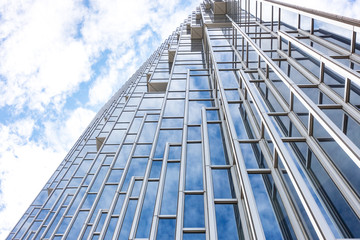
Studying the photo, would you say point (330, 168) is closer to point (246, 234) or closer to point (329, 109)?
point (329, 109)

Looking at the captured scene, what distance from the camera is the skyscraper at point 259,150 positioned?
20.5ft

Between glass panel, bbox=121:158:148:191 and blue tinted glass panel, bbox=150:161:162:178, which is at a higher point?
blue tinted glass panel, bbox=150:161:162:178

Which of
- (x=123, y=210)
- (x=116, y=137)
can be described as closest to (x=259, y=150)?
(x=123, y=210)

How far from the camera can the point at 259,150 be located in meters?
9.09

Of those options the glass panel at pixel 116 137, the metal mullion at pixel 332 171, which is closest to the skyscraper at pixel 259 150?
the metal mullion at pixel 332 171

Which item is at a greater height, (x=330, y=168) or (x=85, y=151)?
(x=330, y=168)

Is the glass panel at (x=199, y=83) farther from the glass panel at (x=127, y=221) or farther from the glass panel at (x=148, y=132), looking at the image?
the glass panel at (x=127, y=221)

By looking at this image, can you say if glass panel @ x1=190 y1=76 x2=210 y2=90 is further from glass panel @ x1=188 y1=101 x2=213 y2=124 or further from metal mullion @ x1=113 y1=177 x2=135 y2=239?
metal mullion @ x1=113 y1=177 x2=135 y2=239

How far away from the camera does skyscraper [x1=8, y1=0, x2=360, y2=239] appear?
6.23 metres

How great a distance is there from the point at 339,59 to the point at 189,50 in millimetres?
20903

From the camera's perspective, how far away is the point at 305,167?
23.4 ft

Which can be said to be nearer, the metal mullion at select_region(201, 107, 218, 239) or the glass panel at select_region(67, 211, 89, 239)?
the metal mullion at select_region(201, 107, 218, 239)

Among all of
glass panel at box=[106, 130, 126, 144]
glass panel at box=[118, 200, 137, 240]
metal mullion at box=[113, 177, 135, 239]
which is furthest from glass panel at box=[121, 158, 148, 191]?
glass panel at box=[106, 130, 126, 144]

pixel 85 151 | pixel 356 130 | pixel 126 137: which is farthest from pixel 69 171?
pixel 356 130
